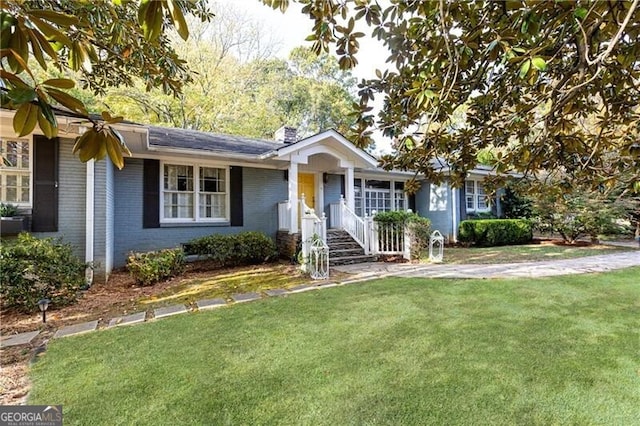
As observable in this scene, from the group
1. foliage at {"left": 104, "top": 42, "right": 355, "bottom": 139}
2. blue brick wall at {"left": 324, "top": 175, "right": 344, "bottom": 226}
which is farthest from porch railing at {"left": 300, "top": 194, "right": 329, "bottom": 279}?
foliage at {"left": 104, "top": 42, "right": 355, "bottom": 139}

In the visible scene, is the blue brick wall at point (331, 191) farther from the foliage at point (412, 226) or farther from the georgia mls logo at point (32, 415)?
the georgia mls logo at point (32, 415)

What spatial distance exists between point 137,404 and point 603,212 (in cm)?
1572

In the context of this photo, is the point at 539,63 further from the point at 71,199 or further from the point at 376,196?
the point at 376,196

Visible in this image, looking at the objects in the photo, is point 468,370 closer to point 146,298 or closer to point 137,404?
point 137,404

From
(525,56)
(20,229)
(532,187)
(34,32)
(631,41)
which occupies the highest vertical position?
(631,41)

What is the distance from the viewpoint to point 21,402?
2.52 metres

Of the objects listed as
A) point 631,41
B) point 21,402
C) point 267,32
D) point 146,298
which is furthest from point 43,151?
point 267,32

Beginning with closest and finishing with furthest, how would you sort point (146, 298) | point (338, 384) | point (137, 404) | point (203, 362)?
1. point (137, 404)
2. point (338, 384)
3. point (203, 362)
4. point (146, 298)

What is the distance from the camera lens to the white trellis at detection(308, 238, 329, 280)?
23.5 ft

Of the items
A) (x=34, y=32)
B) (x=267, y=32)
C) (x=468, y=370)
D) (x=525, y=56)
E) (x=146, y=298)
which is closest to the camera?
(x=34, y=32)

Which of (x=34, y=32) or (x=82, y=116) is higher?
(x=34, y=32)

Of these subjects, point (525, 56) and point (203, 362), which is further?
point (203, 362)

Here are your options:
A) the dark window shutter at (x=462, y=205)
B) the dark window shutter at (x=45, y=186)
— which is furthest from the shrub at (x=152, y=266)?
the dark window shutter at (x=462, y=205)

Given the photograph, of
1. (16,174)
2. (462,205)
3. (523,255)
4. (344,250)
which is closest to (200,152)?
(16,174)
